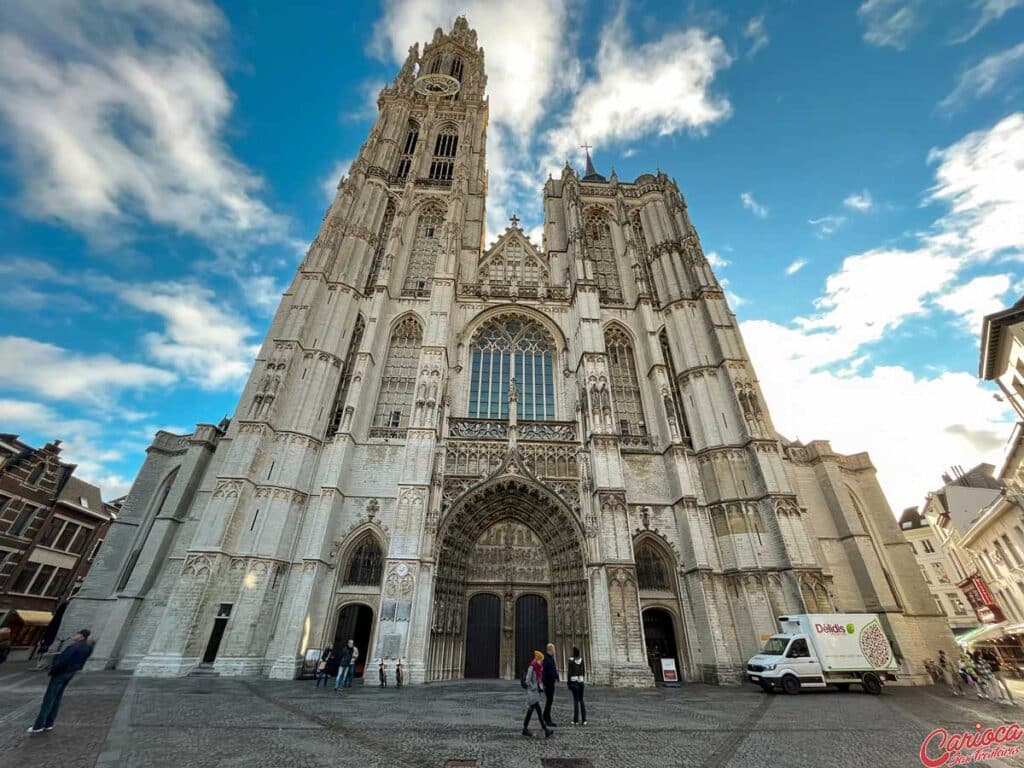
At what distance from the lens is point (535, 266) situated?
25812 mm

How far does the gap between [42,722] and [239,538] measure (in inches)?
393

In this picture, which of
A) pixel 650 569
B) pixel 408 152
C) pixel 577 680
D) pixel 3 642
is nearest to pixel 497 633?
pixel 650 569

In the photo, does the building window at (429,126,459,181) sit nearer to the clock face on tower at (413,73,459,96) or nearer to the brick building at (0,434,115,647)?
the clock face on tower at (413,73,459,96)

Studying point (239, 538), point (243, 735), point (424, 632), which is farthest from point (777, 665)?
point (239, 538)

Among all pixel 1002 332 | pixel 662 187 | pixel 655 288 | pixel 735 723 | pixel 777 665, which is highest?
pixel 662 187

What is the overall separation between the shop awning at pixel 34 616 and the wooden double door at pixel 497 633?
977 inches

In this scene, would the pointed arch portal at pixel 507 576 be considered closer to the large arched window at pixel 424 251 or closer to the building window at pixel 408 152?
the large arched window at pixel 424 251

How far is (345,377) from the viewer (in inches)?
794

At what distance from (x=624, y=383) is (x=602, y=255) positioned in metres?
9.69

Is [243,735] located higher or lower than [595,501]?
lower

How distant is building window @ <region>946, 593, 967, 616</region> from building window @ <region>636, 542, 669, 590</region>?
3566cm

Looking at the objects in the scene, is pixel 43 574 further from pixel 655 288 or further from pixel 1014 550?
pixel 1014 550

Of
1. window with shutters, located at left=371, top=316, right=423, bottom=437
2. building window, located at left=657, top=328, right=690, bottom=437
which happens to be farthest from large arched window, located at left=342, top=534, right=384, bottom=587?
building window, located at left=657, top=328, right=690, bottom=437

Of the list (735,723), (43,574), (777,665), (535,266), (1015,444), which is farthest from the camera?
(535,266)
